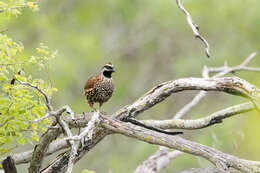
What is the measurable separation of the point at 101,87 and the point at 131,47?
43.2ft

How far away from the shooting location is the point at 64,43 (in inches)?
762

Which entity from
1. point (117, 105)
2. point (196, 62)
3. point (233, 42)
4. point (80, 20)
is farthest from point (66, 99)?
point (233, 42)

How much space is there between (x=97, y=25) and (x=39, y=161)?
16.3 m

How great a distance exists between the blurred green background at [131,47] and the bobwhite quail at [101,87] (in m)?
8.06

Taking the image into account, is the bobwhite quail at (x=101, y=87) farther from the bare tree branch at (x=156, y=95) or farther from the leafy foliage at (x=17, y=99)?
the leafy foliage at (x=17, y=99)

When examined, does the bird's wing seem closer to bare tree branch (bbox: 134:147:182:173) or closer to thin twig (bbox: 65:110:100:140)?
bare tree branch (bbox: 134:147:182:173)

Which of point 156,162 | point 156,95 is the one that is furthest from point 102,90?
point 156,162

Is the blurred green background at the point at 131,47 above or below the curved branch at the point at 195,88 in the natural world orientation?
above

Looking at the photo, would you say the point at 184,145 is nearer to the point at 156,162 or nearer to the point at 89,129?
the point at 89,129

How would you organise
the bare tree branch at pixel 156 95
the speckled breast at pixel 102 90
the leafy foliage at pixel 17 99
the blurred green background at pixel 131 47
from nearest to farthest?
the bare tree branch at pixel 156 95, the leafy foliage at pixel 17 99, the speckled breast at pixel 102 90, the blurred green background at pixel 131 47

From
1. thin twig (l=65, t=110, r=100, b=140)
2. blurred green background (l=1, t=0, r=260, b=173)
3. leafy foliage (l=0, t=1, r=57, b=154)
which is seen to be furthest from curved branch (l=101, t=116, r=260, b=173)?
blurred green background (l=1, t=0, r=260, b=173)

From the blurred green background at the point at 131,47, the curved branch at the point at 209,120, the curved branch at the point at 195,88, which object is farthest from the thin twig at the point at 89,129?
the blurred green background at the point at 131,47

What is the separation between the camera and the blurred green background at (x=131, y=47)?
1582 centimetres

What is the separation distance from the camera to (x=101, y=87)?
6852mm
